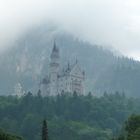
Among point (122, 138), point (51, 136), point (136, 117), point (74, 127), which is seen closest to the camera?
point (122, 138)

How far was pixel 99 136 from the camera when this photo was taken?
184125 millimetres

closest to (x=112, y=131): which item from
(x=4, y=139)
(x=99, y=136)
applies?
(x=99, y=136)

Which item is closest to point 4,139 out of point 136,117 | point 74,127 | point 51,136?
point 136,117

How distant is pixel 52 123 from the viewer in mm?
195500

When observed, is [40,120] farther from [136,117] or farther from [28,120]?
[136,117]

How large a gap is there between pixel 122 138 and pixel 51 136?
63.4m

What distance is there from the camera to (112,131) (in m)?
191

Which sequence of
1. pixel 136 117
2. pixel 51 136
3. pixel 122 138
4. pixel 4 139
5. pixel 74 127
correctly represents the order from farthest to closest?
pixel 74 127, pixel 51 136, pixel 136 117, pixel 122 138, pixel 4 139

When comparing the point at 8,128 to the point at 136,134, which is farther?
the point at 8,128

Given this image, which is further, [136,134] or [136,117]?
[136,117]

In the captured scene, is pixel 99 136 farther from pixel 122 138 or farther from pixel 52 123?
pixel 122 138

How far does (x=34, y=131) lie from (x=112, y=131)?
18.6 metres

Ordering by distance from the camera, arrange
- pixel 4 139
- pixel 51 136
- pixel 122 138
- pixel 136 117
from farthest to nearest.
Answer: pixel 51 136
pixel 136 117
pixel 122 138
pixel 4 139

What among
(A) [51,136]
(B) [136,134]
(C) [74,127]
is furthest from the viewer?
(C) [74,127]
